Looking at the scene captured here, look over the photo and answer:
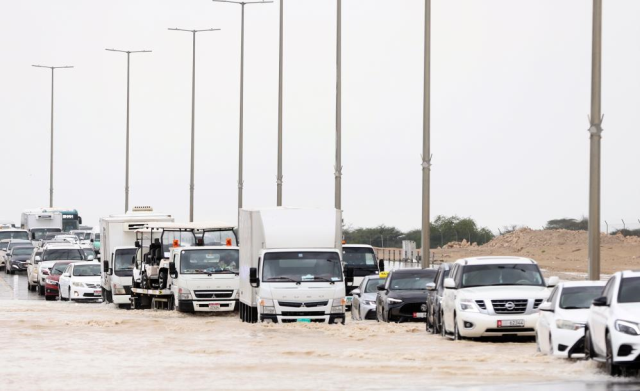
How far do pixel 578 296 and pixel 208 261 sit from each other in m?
18.7

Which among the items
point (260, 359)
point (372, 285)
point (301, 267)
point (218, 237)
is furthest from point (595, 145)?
point (218, 237)

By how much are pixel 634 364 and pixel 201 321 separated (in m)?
19.8

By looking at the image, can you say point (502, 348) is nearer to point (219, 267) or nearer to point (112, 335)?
point (112, 335)

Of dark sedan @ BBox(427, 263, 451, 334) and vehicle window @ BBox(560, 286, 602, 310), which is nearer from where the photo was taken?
vehicle window @ BBox(560, 286, 602, 310)

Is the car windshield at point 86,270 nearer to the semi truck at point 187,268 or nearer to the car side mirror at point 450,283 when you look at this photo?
the semi truck at point 187,268

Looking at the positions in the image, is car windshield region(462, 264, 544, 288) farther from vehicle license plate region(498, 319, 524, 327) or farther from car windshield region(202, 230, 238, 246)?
car windshield region(202, 230, 238, 246)

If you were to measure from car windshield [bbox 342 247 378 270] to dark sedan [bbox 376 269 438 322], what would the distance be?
12.2 meters

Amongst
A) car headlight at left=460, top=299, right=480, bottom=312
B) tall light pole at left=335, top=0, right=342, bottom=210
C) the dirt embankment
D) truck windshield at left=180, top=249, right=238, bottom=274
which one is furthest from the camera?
the dirt embankment

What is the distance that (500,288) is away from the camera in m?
28.7

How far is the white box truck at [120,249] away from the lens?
48281mm

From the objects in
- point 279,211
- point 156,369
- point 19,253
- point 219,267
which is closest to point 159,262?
point 219,267

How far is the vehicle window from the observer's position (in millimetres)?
23609

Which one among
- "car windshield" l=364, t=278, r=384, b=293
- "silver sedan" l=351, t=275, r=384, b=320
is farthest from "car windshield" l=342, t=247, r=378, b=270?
"car windshield" l=364, t=278, r=384, b=293

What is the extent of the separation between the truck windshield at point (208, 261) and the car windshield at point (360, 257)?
943 centimetres
